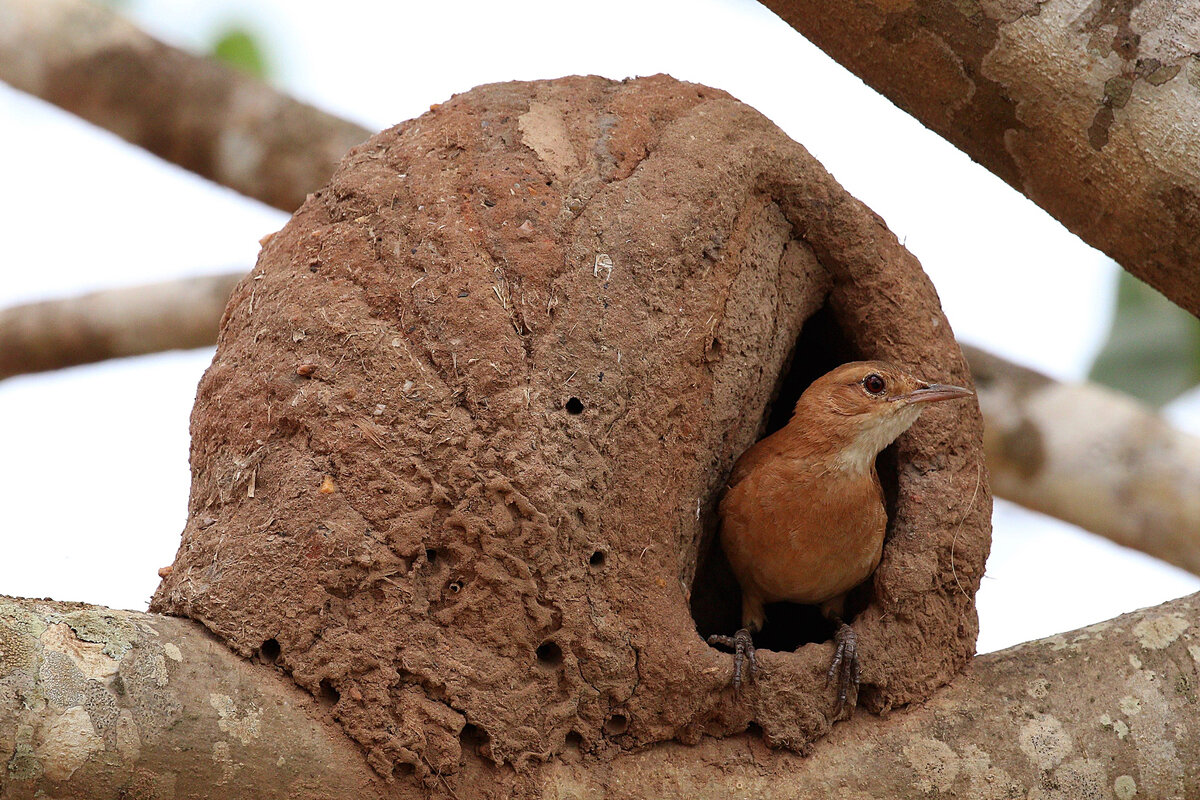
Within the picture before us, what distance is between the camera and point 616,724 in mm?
3900

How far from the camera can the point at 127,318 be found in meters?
7.48

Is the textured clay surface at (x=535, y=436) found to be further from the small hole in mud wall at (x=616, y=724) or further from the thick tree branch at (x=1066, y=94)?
the thick tree branch at (x=1066, y=94)

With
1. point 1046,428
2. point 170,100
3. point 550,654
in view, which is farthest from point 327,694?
point 1046,428

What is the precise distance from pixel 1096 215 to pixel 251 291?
9.96ft

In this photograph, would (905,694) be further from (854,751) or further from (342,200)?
(342,200)

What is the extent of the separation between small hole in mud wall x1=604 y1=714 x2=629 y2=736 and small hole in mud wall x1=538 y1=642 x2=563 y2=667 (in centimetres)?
25

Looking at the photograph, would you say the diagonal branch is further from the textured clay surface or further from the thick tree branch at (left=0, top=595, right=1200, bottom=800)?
the thick tree branch at (left=0, top=595, right=1200, bottom=800)

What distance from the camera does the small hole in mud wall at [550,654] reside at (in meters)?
3.82

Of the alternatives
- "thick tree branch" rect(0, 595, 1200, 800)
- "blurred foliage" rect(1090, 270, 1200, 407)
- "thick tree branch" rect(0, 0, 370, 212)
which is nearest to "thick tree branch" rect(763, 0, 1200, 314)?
"thick tree branch" rect(0, 595, 1200, 800)

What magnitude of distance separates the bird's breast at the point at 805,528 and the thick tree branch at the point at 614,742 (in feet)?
1.95

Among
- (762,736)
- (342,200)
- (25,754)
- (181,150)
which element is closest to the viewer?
(25,754)

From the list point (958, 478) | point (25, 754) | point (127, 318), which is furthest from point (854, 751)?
point (127, 318)

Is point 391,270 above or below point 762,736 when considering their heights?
above


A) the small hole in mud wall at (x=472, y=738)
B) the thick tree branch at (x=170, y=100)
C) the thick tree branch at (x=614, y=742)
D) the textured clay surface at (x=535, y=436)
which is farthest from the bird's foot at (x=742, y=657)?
the thick tree branch at (x=170, y=100)
